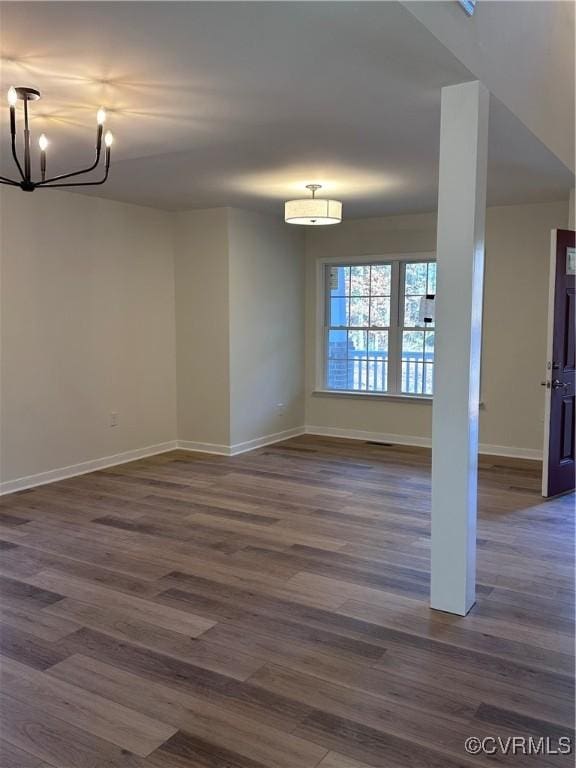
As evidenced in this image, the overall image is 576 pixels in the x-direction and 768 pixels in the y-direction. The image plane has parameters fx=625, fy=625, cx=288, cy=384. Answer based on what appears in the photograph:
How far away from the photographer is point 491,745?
207 cm

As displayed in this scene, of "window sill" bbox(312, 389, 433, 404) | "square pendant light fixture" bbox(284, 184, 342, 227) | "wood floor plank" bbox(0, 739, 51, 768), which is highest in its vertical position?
"square pendant light fixture" bbox(284, 184, 342, 227)

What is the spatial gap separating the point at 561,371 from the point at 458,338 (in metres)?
2.45

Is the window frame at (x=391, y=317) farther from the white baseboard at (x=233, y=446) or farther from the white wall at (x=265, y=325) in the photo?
the white baseboard at (x=233, y=446)

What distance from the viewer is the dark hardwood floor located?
2.11m

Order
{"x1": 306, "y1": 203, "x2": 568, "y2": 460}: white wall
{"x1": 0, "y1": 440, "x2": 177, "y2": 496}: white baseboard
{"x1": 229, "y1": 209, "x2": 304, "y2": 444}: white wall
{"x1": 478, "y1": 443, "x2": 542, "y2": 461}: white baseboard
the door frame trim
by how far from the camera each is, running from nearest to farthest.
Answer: the door frame trim, {"x1": 0, "y1": 440, "x2": 177, "y2": 496}: white baseboard, {"x1": 306, "y1": 203, "x2": 568, "y2": 460}: white wall, {"x1": 478, "y1": 443, "x2": 542, "y2": 461}: white baseboard, {"x1": 229, "y1": 209, "x2": 304, "y2": 444}: white wall

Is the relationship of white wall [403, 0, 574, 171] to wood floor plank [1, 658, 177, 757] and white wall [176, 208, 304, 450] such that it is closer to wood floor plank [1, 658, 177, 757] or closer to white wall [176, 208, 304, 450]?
wood floor plank [1, 658, 177, 757]

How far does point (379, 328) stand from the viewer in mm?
7094

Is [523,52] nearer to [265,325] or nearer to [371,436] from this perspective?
[265,325]

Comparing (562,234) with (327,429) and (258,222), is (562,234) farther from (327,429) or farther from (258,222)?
(327,429)

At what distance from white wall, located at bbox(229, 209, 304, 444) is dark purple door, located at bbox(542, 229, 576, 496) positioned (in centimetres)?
292

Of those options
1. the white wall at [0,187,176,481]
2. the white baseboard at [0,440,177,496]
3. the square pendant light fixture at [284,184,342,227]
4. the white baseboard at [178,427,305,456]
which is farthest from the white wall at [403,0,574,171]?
the white baseboard at [0,440,177,496]

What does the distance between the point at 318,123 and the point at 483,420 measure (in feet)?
13.0

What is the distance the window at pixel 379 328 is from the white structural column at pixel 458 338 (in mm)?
3909

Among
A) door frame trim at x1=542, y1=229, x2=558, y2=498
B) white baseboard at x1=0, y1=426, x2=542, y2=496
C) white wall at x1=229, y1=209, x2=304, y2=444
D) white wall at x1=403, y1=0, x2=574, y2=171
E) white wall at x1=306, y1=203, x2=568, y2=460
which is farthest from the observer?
white wall at x1=229, y1=209, x2=304, y2=444
